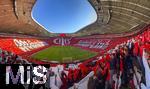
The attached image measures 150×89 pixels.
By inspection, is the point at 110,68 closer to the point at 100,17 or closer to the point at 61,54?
the point at 61,54

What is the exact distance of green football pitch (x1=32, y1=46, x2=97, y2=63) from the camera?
22667 mm

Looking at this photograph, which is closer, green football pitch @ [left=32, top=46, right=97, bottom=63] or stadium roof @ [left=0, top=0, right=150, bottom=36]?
stadium roof @ [left=0, top=0, right=150, bottom=36]

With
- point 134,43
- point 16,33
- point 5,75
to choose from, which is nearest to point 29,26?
point 16,33

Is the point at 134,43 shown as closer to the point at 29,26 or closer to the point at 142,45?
the point at 142,45

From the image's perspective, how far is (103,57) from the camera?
888 inches

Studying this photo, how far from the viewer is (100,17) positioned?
23.4 meters

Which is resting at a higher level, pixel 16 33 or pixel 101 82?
pixel 16 33

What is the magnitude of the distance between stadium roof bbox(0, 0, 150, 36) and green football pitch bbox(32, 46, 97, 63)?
31.9 inches

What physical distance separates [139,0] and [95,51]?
127 inches

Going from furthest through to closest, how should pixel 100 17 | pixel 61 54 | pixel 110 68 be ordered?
pixel 100 17 → pixel 61 54 → pixel 110 68

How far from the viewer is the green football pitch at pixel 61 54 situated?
74.4ft

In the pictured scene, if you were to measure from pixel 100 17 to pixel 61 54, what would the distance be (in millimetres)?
2728

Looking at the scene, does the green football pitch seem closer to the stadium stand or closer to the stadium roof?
the stadium stand

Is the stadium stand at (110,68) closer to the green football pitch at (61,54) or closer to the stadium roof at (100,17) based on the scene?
the green football pitch at (61,54)
